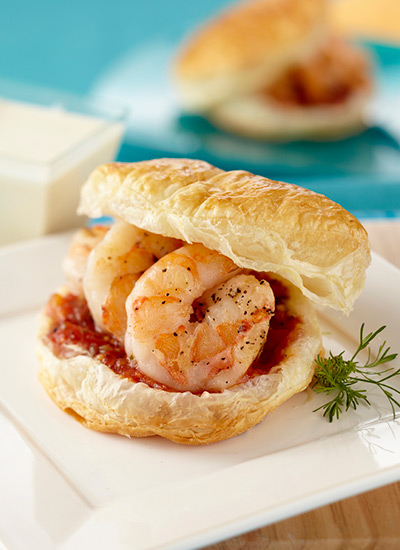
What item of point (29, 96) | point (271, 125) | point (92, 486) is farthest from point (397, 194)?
point (92, 486)

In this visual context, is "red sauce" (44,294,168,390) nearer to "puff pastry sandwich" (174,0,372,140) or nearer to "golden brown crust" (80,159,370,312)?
"golden brown crust" (80,159,370,312)

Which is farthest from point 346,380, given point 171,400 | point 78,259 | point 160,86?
point 160,86

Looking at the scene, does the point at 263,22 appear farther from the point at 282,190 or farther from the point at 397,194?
the point at 282,190

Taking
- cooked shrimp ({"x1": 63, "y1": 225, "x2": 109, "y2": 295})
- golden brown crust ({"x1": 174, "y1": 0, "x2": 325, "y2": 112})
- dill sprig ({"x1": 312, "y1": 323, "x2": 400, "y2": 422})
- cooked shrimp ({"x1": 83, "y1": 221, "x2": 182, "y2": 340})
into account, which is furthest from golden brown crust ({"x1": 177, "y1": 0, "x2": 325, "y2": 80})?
dill sprig ({"x1": 312, "y1": 323, "x2": 400, "y2": 422})

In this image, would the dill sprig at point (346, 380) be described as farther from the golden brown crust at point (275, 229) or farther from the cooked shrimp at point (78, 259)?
the cooked shrimp at point (78, 259)

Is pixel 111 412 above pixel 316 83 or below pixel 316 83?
above

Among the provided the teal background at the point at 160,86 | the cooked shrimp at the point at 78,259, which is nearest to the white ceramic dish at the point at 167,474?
the cooked shrimp at the point at 78,259
